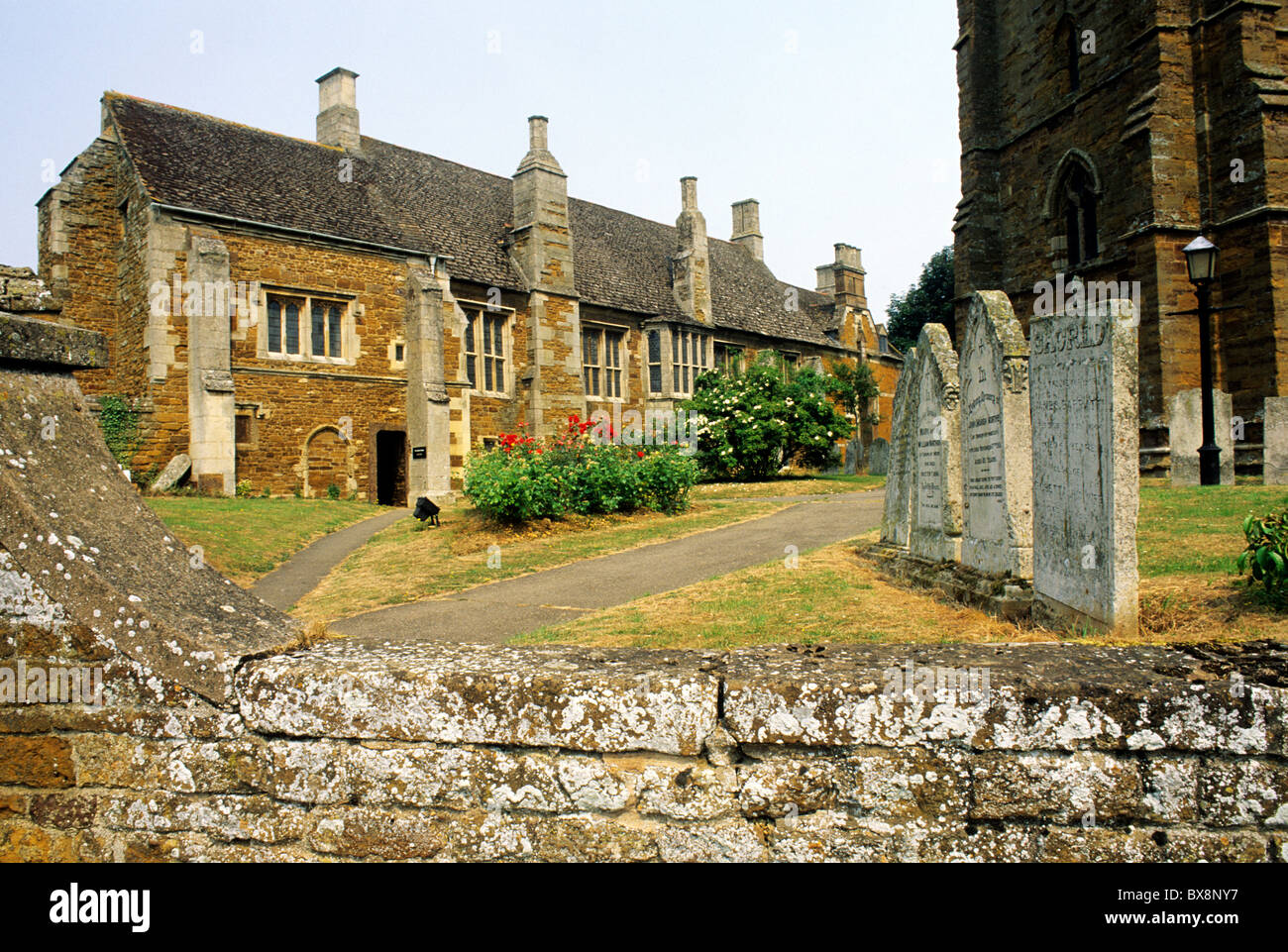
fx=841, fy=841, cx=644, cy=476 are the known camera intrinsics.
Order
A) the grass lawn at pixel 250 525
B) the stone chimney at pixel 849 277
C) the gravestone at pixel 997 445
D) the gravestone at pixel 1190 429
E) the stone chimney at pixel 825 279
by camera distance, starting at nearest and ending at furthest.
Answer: the gravestone at pixel 997 445 < the grass lawn at pixel 250 525 < the gravestone at pixel 1190 429 < the stone chimney at pixel 849 277 < the stone chimney at pixel 825 279

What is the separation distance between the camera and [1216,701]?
235 cm

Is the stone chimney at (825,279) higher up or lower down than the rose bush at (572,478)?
higher up

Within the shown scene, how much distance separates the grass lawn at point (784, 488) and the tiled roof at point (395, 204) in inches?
427

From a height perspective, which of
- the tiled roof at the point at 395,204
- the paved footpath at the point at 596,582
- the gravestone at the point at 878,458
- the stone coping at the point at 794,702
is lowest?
the paved footpath at the point at 596,582

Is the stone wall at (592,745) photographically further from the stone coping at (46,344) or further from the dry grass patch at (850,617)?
the dry grass patch at (850,617)

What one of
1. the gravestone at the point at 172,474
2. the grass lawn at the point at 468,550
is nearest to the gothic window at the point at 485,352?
the gravestone at the point at 172,474

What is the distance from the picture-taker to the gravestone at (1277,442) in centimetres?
1462

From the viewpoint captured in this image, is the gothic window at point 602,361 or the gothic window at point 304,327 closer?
the gothic window at point 304,327

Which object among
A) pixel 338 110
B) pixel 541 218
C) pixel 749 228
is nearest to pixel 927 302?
pixel 749 228

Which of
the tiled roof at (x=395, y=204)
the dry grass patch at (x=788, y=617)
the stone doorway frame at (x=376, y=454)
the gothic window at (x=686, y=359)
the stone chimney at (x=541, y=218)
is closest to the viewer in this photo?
the dry grass patch at (x=788, y=617)

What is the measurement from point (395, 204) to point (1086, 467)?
87.5ft

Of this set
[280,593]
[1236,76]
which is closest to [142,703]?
[280,593]

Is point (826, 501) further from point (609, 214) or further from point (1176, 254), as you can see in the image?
point (609, 214)

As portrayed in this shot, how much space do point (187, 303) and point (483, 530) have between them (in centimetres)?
1208
